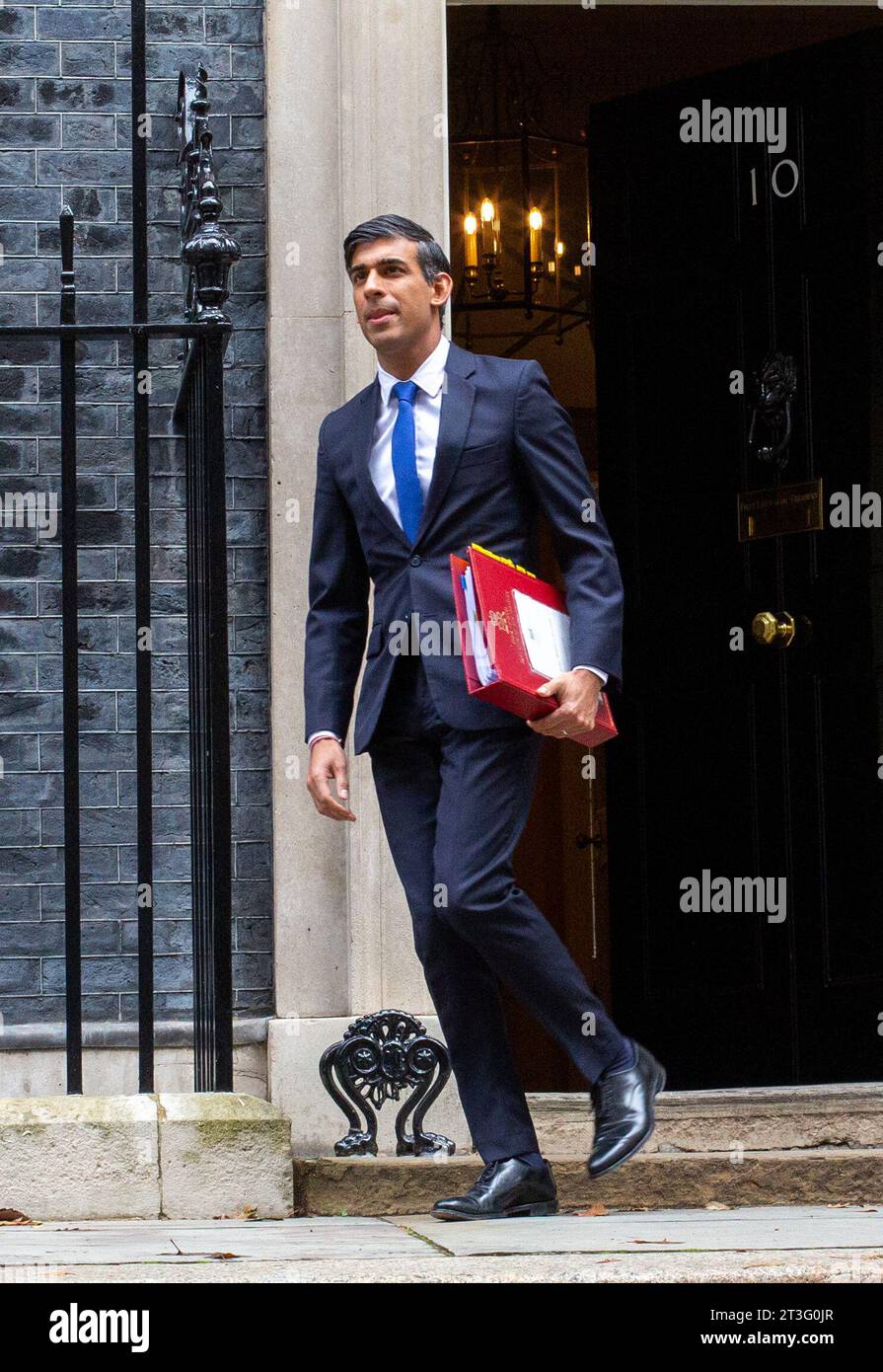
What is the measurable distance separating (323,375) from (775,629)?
1813mm

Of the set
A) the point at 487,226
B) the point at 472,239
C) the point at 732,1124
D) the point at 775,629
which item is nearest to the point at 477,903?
the point at 732,1124

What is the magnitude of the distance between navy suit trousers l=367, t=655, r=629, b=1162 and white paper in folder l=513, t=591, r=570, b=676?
0.17m

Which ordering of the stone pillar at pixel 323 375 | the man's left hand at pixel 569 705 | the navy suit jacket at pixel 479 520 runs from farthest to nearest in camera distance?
the stone pillar at pixel 323 375
the navy suit jacket at pixel 479 520
the man's left hand at pixel 569 705

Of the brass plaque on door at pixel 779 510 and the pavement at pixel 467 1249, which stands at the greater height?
the brass plaque on door at pixel 779 510

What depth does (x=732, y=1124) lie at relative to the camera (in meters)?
5.89

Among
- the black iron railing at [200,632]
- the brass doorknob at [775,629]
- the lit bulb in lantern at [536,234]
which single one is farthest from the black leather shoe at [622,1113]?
the lit bulb in lantern at [536,234]

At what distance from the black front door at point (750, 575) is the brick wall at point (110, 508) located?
1.69 metres

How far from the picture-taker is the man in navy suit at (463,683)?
13.7ft

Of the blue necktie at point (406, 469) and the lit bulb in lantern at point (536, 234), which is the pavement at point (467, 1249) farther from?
the lit bulb in lantern at point (536, 234)

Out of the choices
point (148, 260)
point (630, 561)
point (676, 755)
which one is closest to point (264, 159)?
point (148, 260)

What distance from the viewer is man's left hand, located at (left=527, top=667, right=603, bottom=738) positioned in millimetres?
4090

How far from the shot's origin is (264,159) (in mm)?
5859

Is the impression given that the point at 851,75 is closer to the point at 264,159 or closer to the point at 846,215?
the point at 846,215

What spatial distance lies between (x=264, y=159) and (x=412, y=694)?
2148 mm
